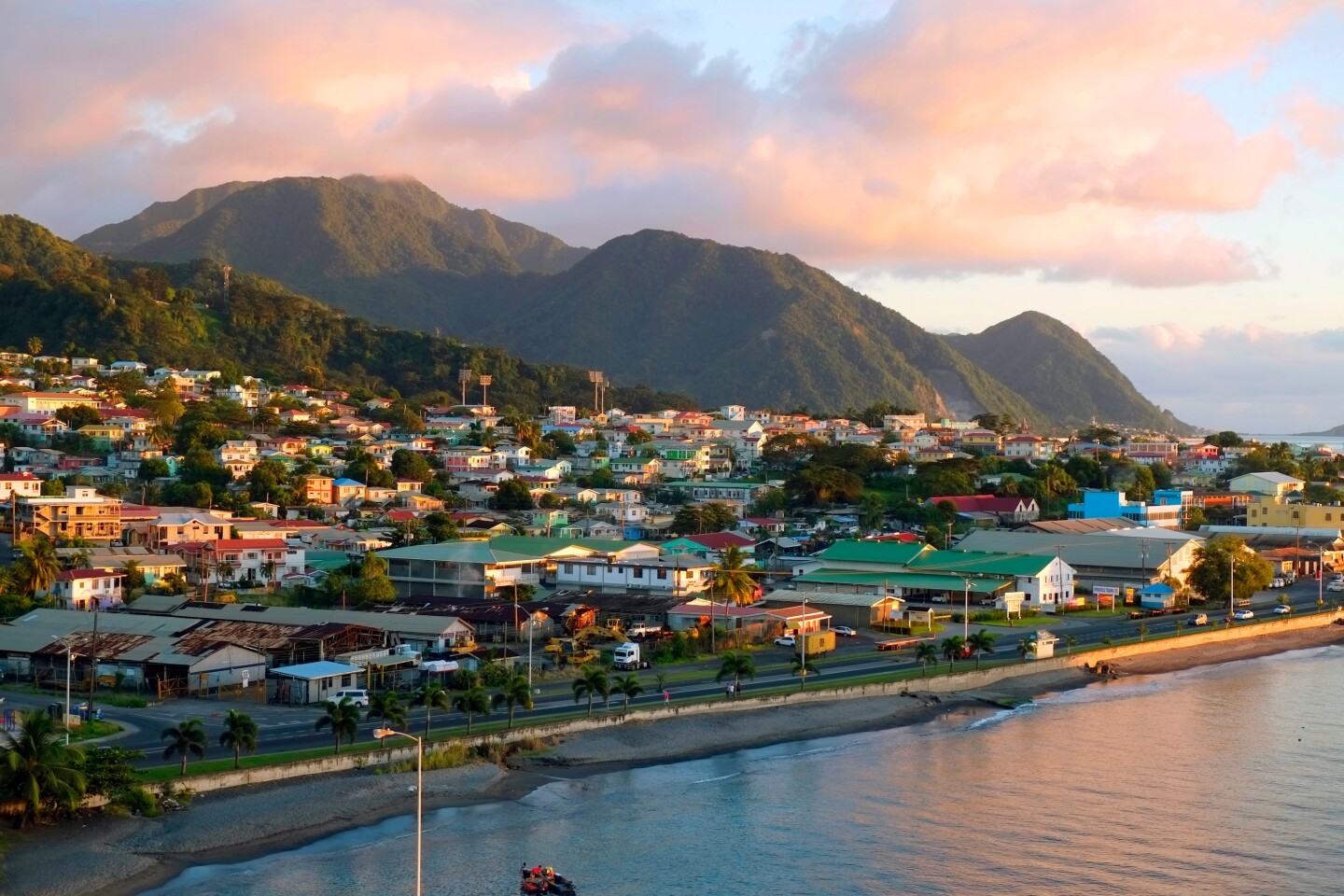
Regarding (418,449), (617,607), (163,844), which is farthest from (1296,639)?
(418,449)

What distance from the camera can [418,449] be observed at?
332 ft

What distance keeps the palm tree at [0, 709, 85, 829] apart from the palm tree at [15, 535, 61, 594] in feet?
84.4

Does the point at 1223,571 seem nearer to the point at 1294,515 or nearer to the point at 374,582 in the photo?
the point at 1294,515

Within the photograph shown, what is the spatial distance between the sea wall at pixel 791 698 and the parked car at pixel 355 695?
184 inches

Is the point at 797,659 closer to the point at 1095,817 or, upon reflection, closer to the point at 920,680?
the point at 920,680

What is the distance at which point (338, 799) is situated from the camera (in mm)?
28000

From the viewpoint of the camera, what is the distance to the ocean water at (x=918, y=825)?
25.2 m

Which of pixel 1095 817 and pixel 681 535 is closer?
pixel 1095 817

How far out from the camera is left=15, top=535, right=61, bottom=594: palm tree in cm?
4888

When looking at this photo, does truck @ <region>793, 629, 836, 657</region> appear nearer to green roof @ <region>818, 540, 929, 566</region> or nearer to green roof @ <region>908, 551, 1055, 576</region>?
green roof @ <region>908, 551, 1055, 576</region>

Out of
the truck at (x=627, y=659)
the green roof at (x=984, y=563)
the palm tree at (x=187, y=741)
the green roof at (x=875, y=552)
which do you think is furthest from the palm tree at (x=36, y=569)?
the green roof at (x=984, y=563)

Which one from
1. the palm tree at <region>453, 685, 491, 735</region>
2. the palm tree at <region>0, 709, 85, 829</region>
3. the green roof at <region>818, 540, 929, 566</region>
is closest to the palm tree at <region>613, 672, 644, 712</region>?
the palm tree at <region>453, 685, 491, 735</region>

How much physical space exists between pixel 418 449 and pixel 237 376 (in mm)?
31977

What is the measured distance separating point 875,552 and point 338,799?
3892cm
